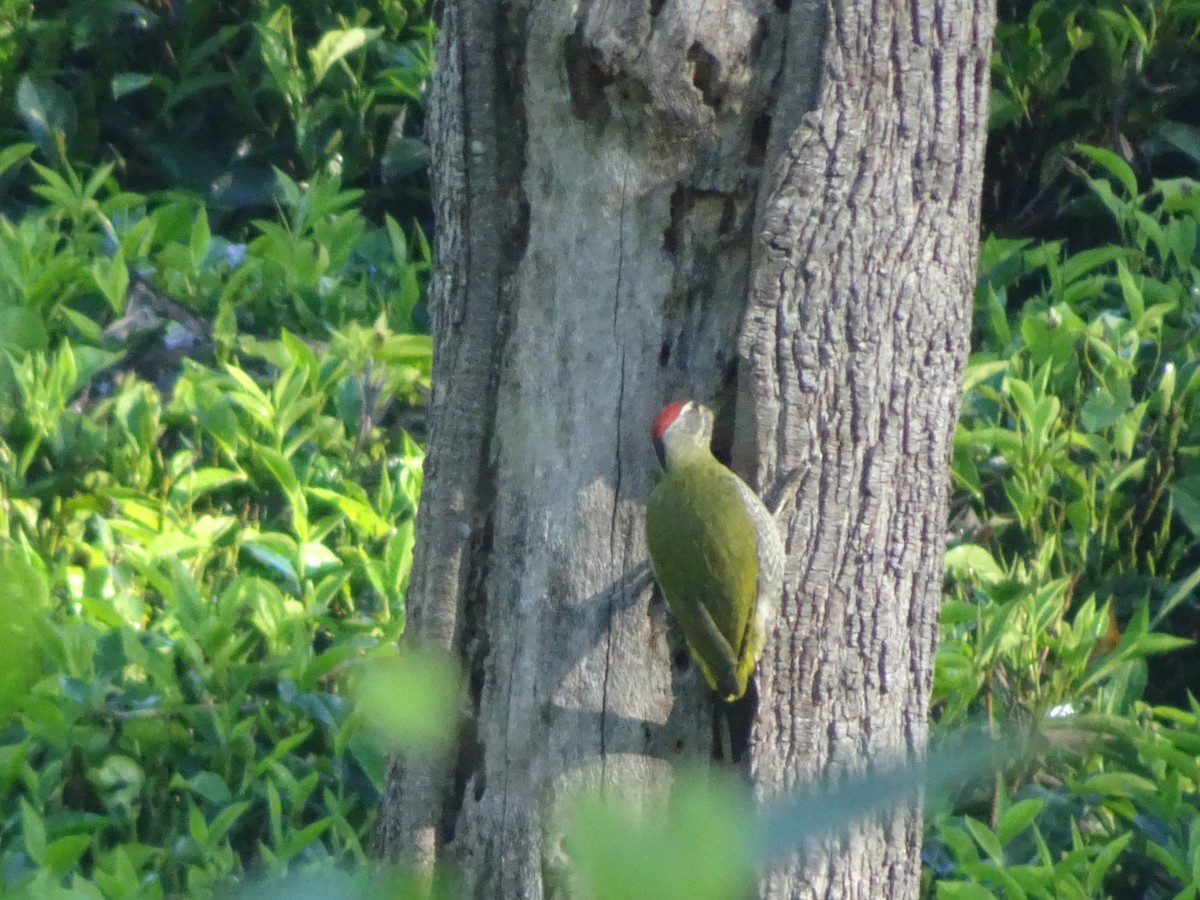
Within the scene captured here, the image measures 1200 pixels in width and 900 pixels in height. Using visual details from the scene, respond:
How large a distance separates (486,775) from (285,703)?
104 cm

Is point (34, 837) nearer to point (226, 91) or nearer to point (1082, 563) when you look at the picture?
point (1082, 563)

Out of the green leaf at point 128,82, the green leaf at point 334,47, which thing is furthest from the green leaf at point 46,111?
the green leaf at point 334,47

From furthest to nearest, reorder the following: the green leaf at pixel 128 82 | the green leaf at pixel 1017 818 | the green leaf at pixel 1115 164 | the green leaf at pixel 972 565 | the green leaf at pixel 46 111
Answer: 1. the green leaf at pixel 46 111
2. the green leaf at pixel 128 82
3. the green leaf at pixel 1115 164
4. the green leaf at pixel 972 565
5. the green leaf at pixel 1017 818

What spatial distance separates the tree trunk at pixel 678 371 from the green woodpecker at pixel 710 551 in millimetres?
34

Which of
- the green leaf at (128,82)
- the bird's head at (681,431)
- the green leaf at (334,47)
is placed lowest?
the bird's head at (681,431)

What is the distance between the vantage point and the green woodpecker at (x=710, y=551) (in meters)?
2.20

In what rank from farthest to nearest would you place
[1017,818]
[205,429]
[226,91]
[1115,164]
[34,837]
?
1. [226,91]
2. [1115,164]
3. [205,429]
4. [1017,818]
5. [34,837]

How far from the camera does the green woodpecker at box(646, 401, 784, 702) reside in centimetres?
220

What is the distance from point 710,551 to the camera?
2420mm

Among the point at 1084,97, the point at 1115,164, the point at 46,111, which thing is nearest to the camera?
the point at 1115,164

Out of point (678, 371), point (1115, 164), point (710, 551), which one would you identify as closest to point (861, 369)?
point (678, 371)

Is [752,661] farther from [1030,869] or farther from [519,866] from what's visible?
[1030,869]

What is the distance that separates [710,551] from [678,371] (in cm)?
36

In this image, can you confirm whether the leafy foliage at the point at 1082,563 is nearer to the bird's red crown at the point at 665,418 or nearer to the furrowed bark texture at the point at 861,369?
the furrowed bark texture at the point at 861,369
